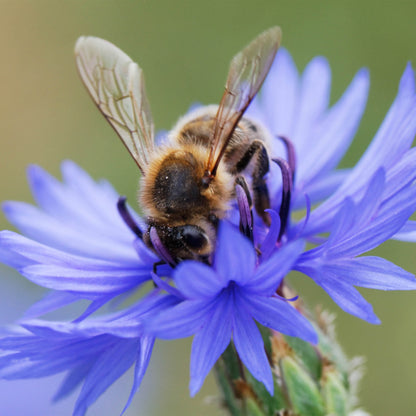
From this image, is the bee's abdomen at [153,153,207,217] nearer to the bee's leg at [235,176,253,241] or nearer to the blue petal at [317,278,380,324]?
the bee's leg at [235,176,253,241]

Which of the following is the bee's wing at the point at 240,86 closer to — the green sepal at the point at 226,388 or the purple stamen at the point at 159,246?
the purple stamen at the point at 159,246

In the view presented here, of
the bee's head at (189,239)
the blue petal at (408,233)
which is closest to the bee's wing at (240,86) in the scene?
the bee's head at (189,239)

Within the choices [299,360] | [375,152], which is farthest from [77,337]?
[375,152]

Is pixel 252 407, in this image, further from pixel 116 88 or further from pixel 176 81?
pixel 176 81

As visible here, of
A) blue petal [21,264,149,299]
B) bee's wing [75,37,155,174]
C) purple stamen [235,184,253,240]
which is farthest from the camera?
bee's wing [75,37,155,174]

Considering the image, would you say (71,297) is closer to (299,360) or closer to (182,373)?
(299,360)

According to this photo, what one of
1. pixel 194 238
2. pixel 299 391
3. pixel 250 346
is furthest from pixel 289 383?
pixel 194 238

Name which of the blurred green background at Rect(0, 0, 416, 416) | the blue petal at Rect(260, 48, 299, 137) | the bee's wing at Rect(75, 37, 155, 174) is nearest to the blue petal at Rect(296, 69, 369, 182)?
the blue petal at Rect(260, 48, 299, 137)
